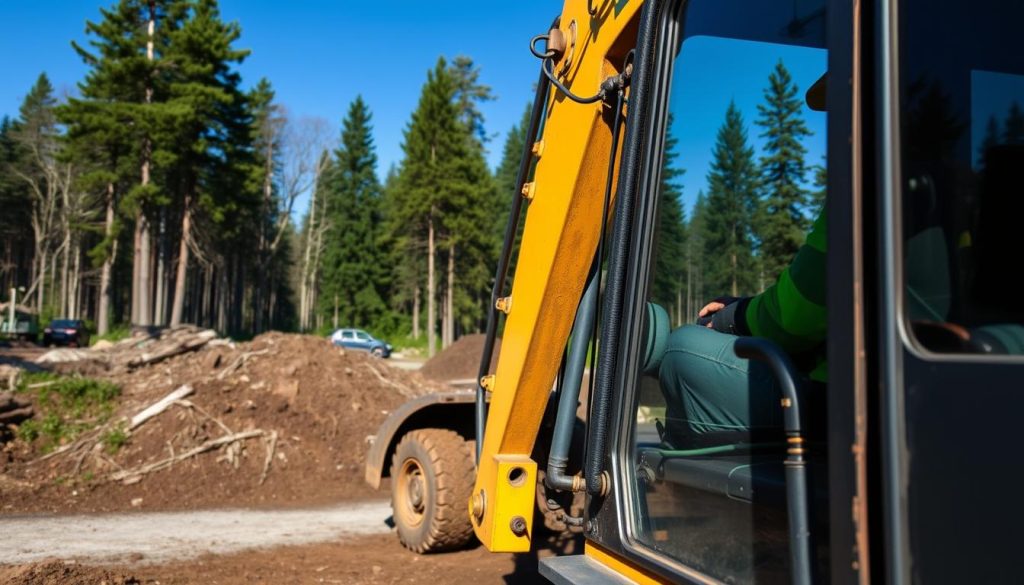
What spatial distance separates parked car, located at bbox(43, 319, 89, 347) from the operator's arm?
40.7 m

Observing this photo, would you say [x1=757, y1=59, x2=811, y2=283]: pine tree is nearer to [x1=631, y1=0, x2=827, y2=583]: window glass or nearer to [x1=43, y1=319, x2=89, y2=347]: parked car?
[x1=631, y1=0, x2=827, y2=583]: window glass

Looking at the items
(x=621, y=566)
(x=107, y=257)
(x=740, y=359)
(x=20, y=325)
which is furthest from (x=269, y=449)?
(x=20, y=325)

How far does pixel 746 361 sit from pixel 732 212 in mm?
465

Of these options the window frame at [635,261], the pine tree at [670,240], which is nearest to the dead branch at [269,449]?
the window frame at [635,261]

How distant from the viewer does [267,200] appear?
53.2 m

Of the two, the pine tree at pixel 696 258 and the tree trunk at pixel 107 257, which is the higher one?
the tree trunk at pixel 107 257

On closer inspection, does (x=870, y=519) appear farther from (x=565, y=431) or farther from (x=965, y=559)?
(x=565, y=431)

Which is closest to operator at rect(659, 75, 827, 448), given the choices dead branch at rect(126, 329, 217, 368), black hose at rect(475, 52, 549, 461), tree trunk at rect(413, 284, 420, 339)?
black hose at rect(475, 52, 549, 461)

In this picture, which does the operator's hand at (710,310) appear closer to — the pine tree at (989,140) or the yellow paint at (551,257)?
the yellow paint at (551,257)

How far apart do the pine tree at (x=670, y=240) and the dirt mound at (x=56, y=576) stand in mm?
3396

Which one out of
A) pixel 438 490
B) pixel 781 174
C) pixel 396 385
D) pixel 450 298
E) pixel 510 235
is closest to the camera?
pixel 781 174

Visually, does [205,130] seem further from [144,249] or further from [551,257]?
[551,257]

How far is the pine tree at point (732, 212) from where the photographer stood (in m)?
2.30

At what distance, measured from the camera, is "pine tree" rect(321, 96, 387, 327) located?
5719 cm
